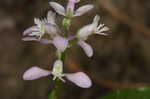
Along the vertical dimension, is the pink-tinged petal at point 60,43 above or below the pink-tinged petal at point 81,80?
above

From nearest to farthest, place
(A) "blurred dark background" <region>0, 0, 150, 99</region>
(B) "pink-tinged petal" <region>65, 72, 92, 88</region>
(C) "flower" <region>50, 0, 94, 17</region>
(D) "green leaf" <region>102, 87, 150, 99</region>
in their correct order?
(B) "pink-tinged petal" <region>65, 72, 92, 88</region>
(C) "flower" <region>50, 0, 94, 17</region>
(D) "green leaf" <region>102, 87, 150, 99</region>
(A) "blurred dark background" <region>0, 0, 150, 99</region>

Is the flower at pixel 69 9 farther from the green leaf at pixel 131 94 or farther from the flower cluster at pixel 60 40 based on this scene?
the green leaf at pixel 131 94

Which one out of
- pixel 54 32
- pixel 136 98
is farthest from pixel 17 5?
pixel 54 32

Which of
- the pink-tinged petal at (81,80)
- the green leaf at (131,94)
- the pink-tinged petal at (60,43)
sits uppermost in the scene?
the pink-tinged petal at (60,43)

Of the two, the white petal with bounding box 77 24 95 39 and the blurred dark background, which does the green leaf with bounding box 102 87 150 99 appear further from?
the blurred dark background

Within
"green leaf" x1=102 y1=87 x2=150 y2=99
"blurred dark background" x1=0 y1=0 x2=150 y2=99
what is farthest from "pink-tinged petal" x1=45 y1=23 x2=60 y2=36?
"blurred dark background" x1=0 y1=0 x2=150 y2=99

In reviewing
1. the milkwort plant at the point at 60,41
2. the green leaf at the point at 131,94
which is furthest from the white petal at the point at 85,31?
the green leaf at the point at 131,94

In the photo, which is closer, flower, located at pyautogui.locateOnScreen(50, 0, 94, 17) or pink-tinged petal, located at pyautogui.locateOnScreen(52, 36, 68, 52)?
pink-tinged petal, located at pyautogui.locateOnScreen(52, 36, 68, 52)
